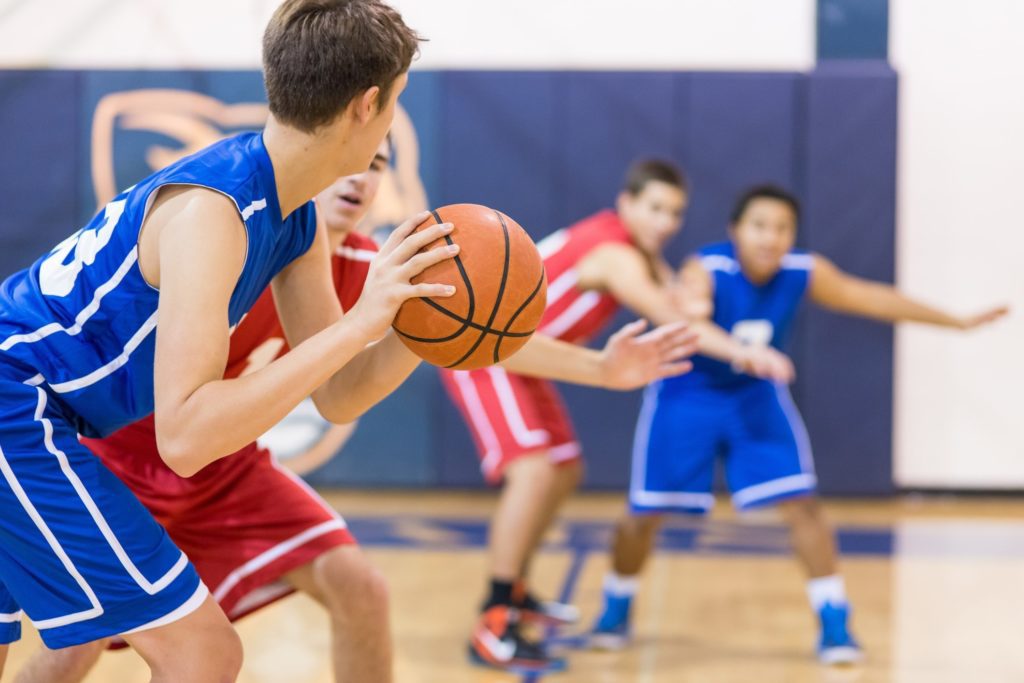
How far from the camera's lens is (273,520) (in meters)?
2.98

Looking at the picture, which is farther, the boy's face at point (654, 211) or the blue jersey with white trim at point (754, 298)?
the blue jersey with white trim at point (754, 298)

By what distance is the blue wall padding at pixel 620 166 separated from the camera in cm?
715

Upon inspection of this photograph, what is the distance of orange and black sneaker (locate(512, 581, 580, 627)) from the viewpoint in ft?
15.7

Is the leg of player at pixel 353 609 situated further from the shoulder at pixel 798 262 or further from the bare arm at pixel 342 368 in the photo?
the shoulder at pixel 798 262

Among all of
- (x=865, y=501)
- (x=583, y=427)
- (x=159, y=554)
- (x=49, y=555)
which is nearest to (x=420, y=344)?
(x=159, y=554)

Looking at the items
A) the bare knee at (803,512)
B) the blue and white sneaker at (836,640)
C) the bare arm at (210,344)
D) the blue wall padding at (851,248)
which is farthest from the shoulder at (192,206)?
the blue wall padding at (851,248)

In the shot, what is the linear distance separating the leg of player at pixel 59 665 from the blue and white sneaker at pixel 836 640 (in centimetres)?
256

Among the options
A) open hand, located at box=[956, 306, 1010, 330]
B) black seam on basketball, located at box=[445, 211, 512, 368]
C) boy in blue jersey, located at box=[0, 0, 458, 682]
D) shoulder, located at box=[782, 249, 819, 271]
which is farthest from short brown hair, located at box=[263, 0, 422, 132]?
open hand, located at box=[956, 306, 1010, 330]

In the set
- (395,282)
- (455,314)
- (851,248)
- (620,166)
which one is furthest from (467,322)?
(851,248)

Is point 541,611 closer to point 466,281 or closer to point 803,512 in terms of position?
point 803,512

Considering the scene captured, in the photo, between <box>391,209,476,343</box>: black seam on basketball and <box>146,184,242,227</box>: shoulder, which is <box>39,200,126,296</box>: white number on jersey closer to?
<box>146,184,242,227</box>: shoulder

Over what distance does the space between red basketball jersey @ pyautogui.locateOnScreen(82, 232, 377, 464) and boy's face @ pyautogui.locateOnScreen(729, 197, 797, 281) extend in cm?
193

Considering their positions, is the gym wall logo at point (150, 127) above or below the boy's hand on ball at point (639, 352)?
above

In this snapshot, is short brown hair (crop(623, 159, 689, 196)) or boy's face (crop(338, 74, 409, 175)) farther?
short brown hair (crop(623, 159, 689, 196))
